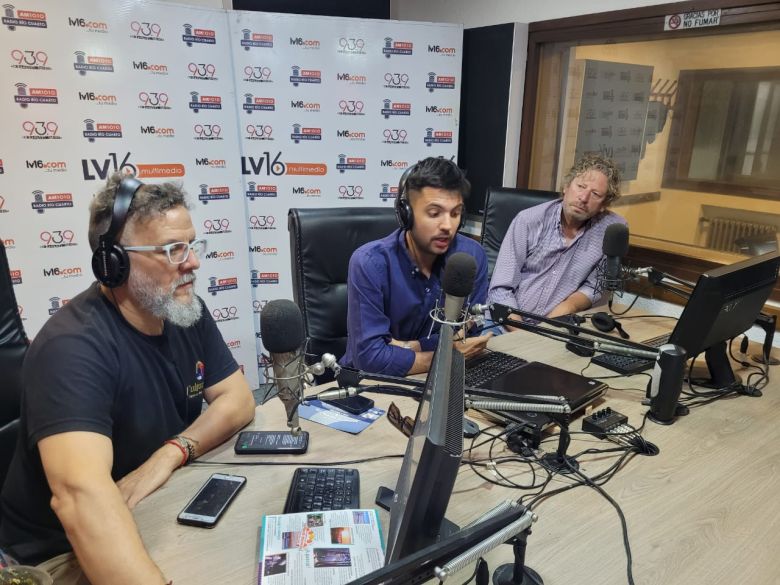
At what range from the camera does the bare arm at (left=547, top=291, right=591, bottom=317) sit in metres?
2.35

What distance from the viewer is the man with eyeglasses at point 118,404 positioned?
0.91 metres

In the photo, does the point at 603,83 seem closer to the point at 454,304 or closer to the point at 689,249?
the point at 689,249

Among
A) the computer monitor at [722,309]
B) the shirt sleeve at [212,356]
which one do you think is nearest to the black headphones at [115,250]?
the shirt sleeve at [212,356]

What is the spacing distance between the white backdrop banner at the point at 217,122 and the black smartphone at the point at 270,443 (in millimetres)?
1995

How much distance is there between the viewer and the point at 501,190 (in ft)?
9.50

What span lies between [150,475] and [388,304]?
927 mm

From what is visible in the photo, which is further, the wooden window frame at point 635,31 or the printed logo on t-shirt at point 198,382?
the wooden window frame at point 635,31

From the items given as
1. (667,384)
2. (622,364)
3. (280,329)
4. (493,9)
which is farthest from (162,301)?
(493,9)

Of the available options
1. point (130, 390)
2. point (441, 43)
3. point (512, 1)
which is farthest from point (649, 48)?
point (130, 390)

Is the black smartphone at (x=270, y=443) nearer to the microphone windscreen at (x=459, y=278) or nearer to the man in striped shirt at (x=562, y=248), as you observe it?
the microphone windscreen at (x=459, y=278)

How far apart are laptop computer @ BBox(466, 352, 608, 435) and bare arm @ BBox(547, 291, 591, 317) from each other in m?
0.80

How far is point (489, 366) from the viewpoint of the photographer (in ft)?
5.21

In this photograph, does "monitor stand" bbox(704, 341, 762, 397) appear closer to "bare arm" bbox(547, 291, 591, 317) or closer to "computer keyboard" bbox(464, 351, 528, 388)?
"computer keyboard" bbox(464, 351, 528, 388)

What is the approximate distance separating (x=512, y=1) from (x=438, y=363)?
3.25 metres
